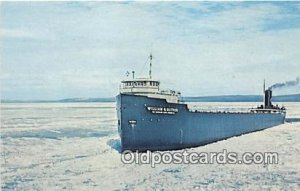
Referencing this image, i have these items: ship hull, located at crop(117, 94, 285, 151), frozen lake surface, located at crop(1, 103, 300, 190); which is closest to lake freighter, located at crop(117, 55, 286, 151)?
ship hull, located at crop(117, 94, 285, 151)

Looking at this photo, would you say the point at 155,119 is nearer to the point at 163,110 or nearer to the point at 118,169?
the point at 163,110

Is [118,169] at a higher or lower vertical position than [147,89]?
lower

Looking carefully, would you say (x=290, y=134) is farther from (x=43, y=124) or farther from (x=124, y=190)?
(x=43, y=124)

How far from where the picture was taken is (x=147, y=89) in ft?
13.6

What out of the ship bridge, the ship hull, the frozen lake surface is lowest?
the frozen lake surface

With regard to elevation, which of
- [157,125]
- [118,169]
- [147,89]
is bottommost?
[118,169]

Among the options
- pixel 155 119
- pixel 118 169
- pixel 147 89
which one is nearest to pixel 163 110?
pixel 155 119

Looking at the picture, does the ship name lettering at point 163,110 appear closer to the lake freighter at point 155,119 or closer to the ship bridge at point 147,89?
the lake freighter at point 155,119

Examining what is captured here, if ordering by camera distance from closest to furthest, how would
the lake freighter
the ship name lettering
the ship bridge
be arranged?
the ship bridge < the lake freighter < the ship name lettering

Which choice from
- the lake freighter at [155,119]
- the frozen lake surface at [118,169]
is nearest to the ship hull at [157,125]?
the lake freighter at [155,119]

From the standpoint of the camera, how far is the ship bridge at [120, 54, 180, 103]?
396cm

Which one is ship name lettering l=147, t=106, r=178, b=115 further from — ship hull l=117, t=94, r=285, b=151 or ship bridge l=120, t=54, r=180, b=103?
ship bridge l=120, t=54, r=180, b=103

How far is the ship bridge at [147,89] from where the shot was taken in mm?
3957

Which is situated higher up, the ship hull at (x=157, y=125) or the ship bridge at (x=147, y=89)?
the ship bridge at (x=147, y=89)
